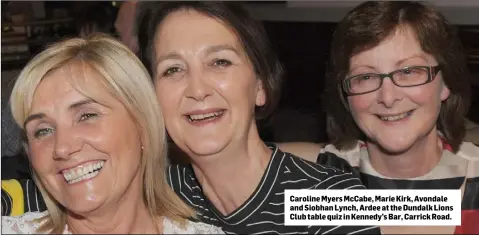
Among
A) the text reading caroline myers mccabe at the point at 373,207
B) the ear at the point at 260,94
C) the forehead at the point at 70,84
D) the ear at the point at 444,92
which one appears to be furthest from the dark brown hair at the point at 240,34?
the ear at the point at 444,92

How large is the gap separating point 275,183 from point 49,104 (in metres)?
0.50

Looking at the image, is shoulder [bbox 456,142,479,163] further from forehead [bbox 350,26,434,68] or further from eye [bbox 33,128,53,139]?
eye [bbox 33,128,53,139]

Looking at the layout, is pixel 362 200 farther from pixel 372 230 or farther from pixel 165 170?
pixel 165 170

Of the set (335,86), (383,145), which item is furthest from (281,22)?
(383,145)

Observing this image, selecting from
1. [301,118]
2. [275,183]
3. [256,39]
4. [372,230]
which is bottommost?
[372,230]

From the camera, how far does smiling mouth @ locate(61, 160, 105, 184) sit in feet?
3.74

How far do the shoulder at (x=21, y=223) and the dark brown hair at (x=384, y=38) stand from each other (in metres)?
0.69

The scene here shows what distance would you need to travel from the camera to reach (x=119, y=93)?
3.77 feet

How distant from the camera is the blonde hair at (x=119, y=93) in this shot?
3.79 feet

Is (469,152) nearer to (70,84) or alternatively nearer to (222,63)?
(222,63)

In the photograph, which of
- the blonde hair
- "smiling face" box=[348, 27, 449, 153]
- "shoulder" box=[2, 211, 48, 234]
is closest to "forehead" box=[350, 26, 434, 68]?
"smiling face" box=[348, 27, 449, 153]

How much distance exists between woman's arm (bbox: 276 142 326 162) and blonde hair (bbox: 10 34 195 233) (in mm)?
266

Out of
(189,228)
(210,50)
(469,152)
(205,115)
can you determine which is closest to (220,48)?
(210,50)

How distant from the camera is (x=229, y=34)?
3.95ft
